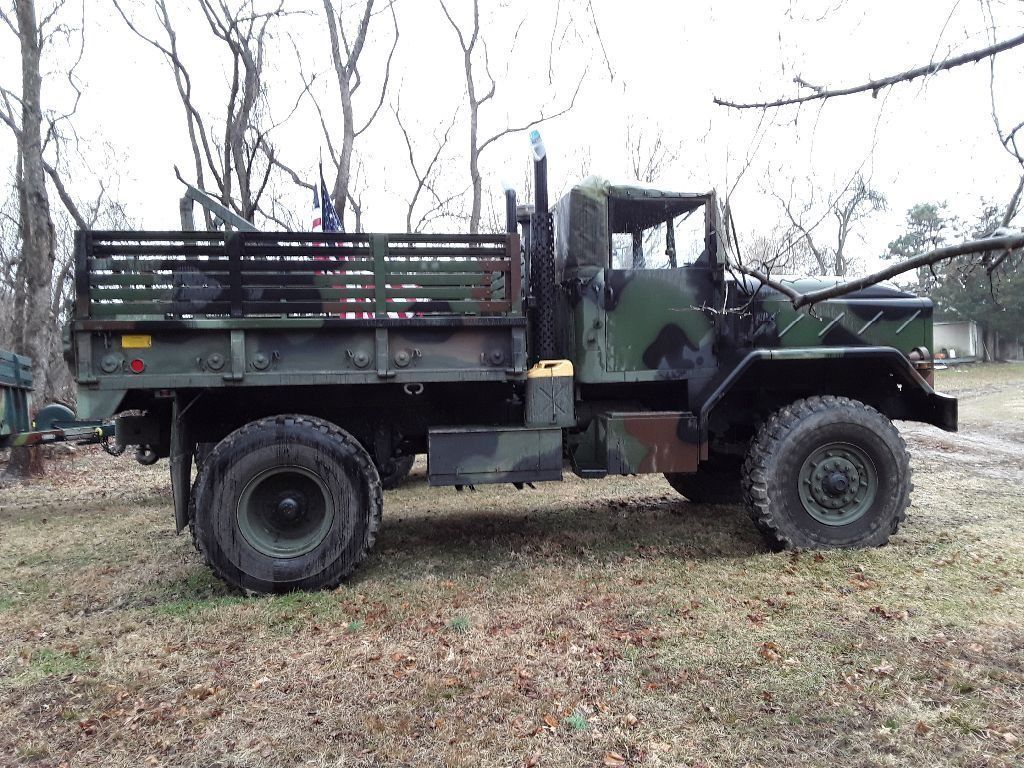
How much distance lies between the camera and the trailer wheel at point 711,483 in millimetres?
6445

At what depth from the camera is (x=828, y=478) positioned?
4.98m

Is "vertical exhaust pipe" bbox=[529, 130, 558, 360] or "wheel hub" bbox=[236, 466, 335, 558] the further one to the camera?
"vertical exhaust pipe" bbox=[529, 130, 558, 360]

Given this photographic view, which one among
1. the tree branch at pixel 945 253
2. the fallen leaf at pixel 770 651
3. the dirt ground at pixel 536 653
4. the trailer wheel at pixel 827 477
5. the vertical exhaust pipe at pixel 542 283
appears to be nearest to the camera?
the tree branch at pixel 945 253

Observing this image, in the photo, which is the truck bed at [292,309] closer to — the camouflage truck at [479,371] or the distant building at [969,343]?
the camouflage truck at [479,371]

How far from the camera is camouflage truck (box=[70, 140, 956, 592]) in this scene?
14.3ft

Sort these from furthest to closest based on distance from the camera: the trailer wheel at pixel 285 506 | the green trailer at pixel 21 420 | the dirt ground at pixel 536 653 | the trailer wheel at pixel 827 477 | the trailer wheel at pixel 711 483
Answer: the green trailer at pixel 21 420 → the trailer wheel at pixel 711 483 → the trailer wheel at pixel 827 477 → the trailer wheel at pixel 285 506 → the dirt ground at pixel 536 653

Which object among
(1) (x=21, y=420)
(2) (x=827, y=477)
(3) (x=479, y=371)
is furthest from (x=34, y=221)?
(2) (x=827, y=477)

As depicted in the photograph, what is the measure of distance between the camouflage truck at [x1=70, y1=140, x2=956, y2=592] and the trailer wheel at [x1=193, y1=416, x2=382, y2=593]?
13 mm

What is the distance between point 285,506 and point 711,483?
149 inches

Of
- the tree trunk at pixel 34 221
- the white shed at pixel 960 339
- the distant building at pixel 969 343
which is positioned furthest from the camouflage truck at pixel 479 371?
the white shed at pixel 960 339

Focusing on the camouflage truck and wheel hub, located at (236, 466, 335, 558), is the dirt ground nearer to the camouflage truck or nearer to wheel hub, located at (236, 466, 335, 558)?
wheel hub, located at (236, 466, 335, 558)

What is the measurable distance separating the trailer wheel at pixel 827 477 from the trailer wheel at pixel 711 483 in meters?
1.35

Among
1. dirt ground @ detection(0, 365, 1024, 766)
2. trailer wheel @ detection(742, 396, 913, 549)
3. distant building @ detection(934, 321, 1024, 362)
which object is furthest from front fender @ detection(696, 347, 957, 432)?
distant building @ detection(934, 321, 1024, 362)

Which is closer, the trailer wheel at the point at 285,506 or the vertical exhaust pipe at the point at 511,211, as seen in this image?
the trailer wheel at the point at 285,506
